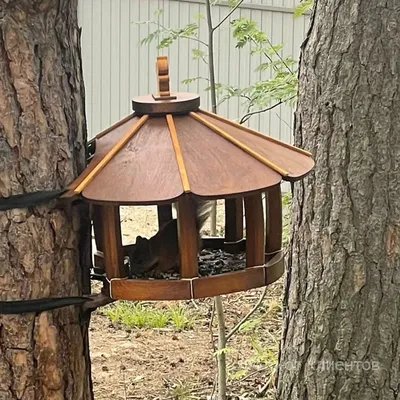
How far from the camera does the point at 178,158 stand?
4.16 feet

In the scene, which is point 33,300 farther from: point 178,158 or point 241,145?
point 241,145

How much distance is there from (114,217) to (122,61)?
608 cm

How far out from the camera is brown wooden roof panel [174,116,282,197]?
1.23 meters

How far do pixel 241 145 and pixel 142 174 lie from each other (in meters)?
0.20

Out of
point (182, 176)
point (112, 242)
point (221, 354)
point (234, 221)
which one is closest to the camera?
point (182, 176)

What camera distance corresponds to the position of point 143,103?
1.40 metres

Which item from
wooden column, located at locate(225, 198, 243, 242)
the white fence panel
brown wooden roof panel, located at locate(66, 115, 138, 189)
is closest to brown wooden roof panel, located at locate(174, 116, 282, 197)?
brown wooden roof panel, located at locate(66, 115, 138, 189)

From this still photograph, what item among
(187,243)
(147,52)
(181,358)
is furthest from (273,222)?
(147,52)

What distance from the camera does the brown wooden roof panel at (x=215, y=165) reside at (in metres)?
1.23

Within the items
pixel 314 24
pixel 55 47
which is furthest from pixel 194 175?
pixel 314 24

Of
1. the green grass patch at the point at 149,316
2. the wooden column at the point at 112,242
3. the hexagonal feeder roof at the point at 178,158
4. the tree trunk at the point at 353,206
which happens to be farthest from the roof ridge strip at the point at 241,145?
the green grass patch at the point at 149,316

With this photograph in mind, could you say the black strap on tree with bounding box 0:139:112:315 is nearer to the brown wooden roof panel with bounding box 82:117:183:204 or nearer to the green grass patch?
the brown wooden roof panel with bounding box 82:117:183:204

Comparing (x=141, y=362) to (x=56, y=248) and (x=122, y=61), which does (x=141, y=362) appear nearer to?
(x=56, y=248)

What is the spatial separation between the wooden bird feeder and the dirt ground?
1.95 m
